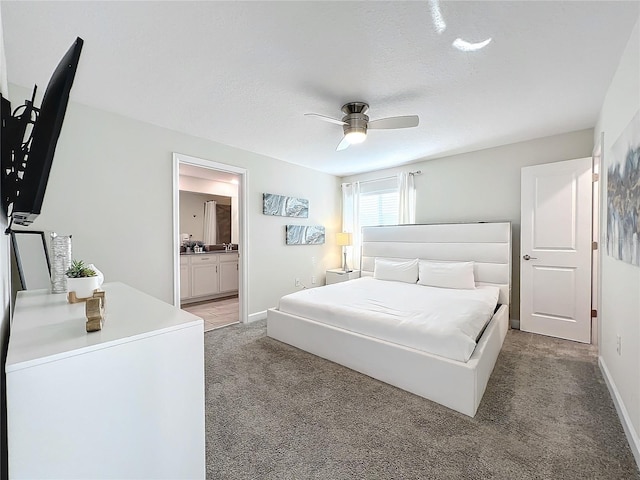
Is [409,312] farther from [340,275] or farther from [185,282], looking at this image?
[185,282]

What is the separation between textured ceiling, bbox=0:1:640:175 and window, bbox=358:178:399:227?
191cm

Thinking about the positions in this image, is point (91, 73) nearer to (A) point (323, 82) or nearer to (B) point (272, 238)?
(A) point (323, 82)

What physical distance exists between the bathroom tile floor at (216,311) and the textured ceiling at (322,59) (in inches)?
103

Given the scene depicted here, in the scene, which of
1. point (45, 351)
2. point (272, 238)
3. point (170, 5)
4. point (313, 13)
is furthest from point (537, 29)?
point (272, 238)

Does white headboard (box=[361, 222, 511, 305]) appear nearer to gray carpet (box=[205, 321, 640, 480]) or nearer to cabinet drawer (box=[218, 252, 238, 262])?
gray carpet (box=[205, 321, 640, 480])

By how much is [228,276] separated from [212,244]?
0.95 m

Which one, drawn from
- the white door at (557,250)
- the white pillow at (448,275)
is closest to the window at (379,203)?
the white pillow at (448,275)

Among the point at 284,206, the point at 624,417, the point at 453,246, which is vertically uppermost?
the point at 284,206

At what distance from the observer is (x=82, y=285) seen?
4.43ft

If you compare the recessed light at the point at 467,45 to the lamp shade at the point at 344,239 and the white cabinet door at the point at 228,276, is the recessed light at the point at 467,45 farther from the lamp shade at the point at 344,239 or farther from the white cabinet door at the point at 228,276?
the white cabinet door at the point at 228,276


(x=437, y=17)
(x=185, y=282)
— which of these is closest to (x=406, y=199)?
(x=437, y=17)

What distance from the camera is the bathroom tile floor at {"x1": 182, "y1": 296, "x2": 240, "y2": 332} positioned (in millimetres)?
4074

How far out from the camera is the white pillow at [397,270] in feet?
13.4

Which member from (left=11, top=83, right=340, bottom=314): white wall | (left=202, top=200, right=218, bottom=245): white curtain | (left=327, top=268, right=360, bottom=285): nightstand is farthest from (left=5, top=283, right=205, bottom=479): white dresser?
(left=202, top=200, right=218, bottom=245): white curtain
